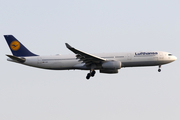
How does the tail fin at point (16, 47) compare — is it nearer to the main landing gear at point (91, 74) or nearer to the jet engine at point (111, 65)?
the main landing gear at point (91, 74)

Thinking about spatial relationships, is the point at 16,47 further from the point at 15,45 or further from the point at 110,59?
the point at 110,59

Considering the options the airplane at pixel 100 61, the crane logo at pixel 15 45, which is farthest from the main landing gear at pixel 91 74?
the crane logo at pixel 15 45

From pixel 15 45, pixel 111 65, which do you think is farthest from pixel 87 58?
pixel 15 45

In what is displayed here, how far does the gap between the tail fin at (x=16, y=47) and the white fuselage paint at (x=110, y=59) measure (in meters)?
1.80

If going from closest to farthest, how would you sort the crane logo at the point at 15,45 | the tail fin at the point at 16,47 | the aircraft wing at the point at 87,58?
the aircraft wing at the point at 87,58 < the tail fin at the point at 16,47 < the crane logo at the point at 15,45

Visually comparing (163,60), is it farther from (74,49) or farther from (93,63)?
(74,49)

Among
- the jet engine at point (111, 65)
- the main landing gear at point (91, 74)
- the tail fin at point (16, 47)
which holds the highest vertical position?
the tail fin at point (16, 47)

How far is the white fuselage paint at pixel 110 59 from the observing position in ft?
172

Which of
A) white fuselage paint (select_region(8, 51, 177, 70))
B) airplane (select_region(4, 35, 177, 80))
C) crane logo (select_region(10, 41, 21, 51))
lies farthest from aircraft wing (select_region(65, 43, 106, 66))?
crane logo (select_region(10, 41, 21, 51))

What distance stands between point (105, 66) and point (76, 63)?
15.8ft

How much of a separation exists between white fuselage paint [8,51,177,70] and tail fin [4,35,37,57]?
1.80 metres

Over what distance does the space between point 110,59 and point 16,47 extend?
15551 mm

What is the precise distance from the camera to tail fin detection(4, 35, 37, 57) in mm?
55750

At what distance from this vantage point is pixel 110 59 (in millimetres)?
52531
